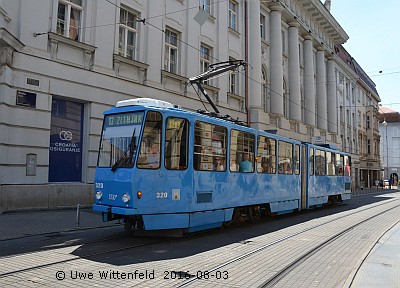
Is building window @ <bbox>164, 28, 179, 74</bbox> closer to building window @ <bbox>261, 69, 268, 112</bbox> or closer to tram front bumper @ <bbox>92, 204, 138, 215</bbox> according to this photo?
building window @ <bbox>261, 69, 268, 112</bbox>

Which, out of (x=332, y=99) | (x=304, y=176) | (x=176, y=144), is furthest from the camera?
(x=332, y=99)

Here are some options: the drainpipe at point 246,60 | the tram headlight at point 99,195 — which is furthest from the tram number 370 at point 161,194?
the drainpipe at point 246,60

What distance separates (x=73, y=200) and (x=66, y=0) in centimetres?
720

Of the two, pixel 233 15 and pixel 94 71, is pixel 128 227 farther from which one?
pixel 233 15

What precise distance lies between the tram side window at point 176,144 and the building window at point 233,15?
53.9 ft

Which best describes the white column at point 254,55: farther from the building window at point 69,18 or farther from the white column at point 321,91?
the white column at point 321,91

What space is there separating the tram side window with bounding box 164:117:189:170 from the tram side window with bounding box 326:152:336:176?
37.7 feet

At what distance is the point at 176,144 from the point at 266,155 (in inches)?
184

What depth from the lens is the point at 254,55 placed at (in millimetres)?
25062

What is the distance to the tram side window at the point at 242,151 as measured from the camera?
10.7 metres

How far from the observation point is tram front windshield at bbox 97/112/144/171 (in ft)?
27.5

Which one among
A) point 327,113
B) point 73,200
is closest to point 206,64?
point 73,200

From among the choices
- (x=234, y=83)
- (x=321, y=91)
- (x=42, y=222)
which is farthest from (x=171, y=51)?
(x=321, y=91)

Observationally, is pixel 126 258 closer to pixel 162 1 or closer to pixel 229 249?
pixel 229 249
